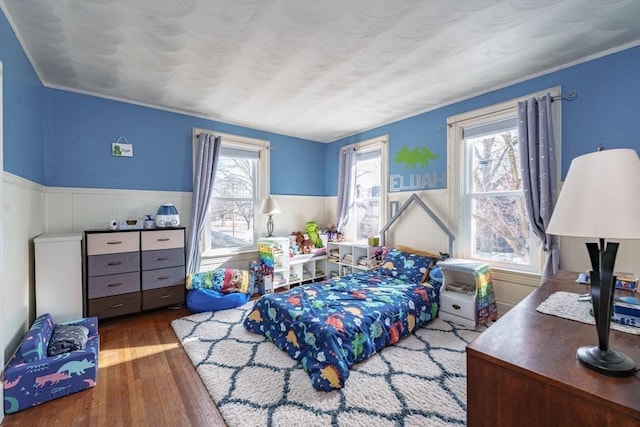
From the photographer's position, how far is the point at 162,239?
314 cm

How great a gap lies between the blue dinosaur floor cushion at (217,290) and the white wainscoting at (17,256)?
133cm

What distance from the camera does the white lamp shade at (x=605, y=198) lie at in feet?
2.59

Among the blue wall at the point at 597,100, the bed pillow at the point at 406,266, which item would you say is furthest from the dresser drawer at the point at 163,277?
the blue wall at the point at 597,100

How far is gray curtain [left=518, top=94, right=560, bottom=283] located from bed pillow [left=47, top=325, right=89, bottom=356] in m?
3.98

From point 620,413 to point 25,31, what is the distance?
3.75m

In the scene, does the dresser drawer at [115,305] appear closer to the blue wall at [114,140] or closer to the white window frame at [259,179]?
the white window frame at [259,179]

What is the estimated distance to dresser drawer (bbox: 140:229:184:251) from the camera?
3043mm

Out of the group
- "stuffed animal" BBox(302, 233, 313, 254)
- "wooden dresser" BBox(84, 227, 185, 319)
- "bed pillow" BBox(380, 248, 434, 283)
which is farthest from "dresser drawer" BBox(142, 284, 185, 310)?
"bed pillow" BBox(380, 248, 434, 283)

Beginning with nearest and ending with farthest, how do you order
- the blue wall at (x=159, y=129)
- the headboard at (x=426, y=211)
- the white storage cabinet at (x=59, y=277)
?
1. the blue wall at (x=159, y=129)
2. the white storage cabinet at (x=59, y=277)
3. the headboard at (x=426, y=211)

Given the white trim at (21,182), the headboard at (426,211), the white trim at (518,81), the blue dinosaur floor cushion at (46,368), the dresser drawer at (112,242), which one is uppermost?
the white trim at (518,81)

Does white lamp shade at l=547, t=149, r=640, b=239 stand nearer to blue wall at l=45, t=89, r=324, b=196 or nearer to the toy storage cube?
the toy storage cube

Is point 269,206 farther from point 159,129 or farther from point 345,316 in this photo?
point 345,316

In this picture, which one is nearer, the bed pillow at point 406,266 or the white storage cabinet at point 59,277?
the white storage cabinet at point 59,277

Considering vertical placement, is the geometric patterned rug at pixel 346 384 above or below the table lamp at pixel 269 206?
below
